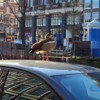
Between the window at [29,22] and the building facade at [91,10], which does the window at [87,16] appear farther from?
the window at [29,22]

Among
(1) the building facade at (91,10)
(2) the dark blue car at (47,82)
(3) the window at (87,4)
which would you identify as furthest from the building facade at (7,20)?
(2) the dark blue car at (47,82)

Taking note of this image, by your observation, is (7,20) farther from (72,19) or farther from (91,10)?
(91,10)

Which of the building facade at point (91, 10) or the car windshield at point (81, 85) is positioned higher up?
the building facade at point (91, 10)

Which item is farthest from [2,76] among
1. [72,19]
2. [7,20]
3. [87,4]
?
[7,20]

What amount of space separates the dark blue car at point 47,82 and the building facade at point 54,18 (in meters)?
51.1

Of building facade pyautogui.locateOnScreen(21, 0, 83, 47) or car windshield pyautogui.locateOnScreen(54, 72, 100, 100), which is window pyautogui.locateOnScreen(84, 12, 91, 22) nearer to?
building facade pyautogui.locateOnScreen(21, 0, 83, 47)

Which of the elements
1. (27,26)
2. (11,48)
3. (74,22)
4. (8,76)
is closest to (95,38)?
(11,48)

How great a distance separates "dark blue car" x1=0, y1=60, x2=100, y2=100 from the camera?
4.02 m

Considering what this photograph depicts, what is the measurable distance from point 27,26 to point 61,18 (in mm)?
10180

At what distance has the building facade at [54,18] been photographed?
6053cm

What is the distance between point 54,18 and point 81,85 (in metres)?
63.0

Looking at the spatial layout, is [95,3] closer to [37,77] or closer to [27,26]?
[27,26]

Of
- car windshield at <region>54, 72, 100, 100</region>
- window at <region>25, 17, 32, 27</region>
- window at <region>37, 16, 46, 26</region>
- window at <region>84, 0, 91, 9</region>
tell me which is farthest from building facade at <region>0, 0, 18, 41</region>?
car windshield at <region>54, 72, 100, 100</region>

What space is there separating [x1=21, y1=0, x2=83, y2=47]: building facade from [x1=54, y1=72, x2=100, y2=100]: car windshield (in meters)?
51.3
